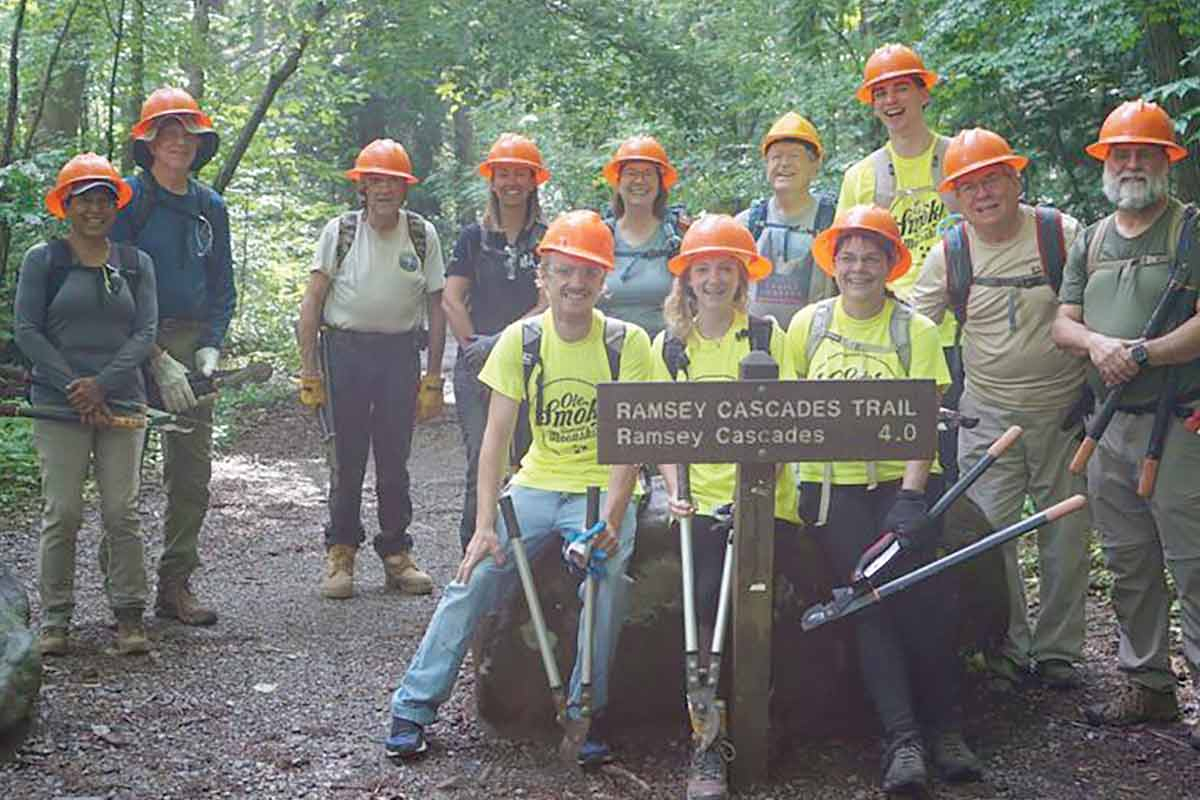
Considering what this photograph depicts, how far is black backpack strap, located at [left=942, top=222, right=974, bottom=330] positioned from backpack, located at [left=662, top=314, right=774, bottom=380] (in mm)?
1006

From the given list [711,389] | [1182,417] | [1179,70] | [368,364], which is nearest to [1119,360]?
[1182,417]

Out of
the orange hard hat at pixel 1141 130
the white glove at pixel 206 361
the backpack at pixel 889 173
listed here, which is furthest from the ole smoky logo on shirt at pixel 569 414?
the white glove at pixel 206 361

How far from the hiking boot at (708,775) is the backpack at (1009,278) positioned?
7.44ft

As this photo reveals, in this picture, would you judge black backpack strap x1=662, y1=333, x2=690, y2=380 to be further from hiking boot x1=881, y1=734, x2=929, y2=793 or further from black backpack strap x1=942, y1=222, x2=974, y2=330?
hiking boot x1=881, y1=734, x2=929, y2=793

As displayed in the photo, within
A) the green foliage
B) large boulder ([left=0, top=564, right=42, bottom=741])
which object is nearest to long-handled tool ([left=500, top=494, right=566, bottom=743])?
large boulder ([left=0, top=564, right=42, bottom=741])

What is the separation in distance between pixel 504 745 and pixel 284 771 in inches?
33.5

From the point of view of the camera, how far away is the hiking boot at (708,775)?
14.5ft

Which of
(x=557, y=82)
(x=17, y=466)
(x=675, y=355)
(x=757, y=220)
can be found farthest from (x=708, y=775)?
(x=557, y=82)

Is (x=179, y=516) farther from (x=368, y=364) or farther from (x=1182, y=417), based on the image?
(x=1182, y=417)

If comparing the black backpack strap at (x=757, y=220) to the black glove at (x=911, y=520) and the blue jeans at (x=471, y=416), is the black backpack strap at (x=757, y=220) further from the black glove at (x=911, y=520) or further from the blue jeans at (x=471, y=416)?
the black glove at (x=911, y=520)

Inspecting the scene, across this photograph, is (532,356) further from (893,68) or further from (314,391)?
(314,391)

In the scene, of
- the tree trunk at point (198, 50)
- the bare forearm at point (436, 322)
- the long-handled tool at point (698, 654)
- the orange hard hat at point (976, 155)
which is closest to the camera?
the long-handled tool at point (698, 654)

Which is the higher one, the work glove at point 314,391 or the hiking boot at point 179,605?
the work glove at point 314,391

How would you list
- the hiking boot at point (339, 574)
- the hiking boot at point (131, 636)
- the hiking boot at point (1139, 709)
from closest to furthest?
the hiking boot at point (1139, 709)
the hiking boot at point (131, 636)
the hiking boot at point (339, 574)
